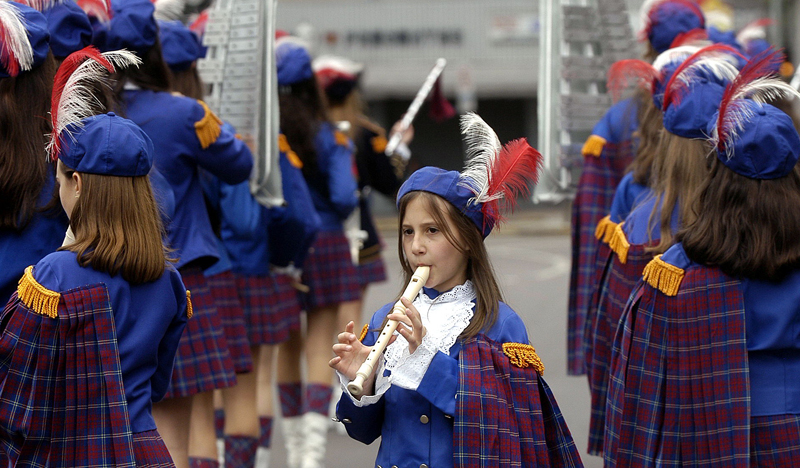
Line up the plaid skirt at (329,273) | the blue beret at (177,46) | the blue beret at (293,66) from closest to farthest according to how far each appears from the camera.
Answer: the blue beret at (177,46) < the blue beret at (293,66) < the plaid skirt at (329,273)

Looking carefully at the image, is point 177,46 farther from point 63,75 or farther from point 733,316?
point 733,316

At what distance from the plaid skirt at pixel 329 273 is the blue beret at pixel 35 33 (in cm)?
286

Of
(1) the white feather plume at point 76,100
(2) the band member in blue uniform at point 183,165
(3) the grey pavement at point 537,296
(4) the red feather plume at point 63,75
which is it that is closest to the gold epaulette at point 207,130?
(2) the band member in blue uniform at point 183,165

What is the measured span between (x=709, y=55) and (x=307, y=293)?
→ 2861 mm

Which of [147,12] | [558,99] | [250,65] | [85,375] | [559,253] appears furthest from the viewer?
[559,253]

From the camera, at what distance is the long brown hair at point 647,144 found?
4047mm

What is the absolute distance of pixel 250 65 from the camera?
476cm

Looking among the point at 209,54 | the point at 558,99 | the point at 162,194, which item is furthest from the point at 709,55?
the point at 209,54

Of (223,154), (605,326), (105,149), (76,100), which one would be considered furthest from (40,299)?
(605,326)

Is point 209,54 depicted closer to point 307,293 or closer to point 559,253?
point 307,293

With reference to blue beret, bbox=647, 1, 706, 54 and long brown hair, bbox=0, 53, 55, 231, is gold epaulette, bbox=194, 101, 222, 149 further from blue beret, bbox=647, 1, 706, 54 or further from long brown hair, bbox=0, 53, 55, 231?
blue beret, bbox=647, 1, 706, 54

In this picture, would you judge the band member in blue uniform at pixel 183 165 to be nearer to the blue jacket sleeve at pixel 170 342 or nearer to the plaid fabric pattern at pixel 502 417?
the blue jacket sleeve at pixel 170 342

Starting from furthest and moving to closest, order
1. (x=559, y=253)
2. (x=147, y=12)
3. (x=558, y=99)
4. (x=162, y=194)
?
(x=559, y=253) < (x=558, y=99) < (x=147, y=12) < (x=162, y=194)

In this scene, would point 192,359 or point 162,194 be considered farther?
point 192,359
